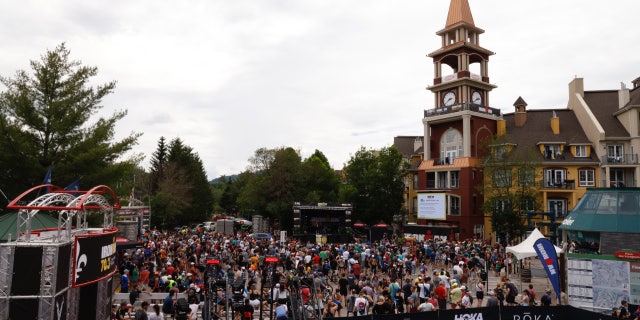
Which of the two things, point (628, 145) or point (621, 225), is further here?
point (628, 145)

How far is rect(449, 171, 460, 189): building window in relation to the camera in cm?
4584

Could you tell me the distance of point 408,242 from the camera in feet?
126

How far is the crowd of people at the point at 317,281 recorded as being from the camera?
14.4 metres

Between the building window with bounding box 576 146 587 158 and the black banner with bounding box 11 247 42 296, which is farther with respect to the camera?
the building window with bounding box 576 146 587 158

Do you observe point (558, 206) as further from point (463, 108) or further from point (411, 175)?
point (411, 175)

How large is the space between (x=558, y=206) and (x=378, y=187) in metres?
18.6

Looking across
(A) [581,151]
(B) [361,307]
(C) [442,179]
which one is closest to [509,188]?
(C) [442,179]

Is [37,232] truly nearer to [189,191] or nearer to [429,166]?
[429,166]

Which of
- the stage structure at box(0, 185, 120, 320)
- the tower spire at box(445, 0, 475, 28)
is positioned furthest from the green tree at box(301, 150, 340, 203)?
the stage structure at box(0, 185, 120, 320)

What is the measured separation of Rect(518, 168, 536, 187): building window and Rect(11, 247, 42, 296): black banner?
35416 mm

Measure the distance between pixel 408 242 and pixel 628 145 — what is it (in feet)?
78.1

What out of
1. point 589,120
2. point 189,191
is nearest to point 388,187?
point 589,120

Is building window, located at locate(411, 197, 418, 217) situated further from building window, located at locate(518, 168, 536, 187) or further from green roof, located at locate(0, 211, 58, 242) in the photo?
green roof, located at locate(0, 211, 58, 242)

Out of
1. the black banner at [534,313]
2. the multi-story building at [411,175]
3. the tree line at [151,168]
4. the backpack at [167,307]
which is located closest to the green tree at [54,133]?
the tree line at [151,168]
